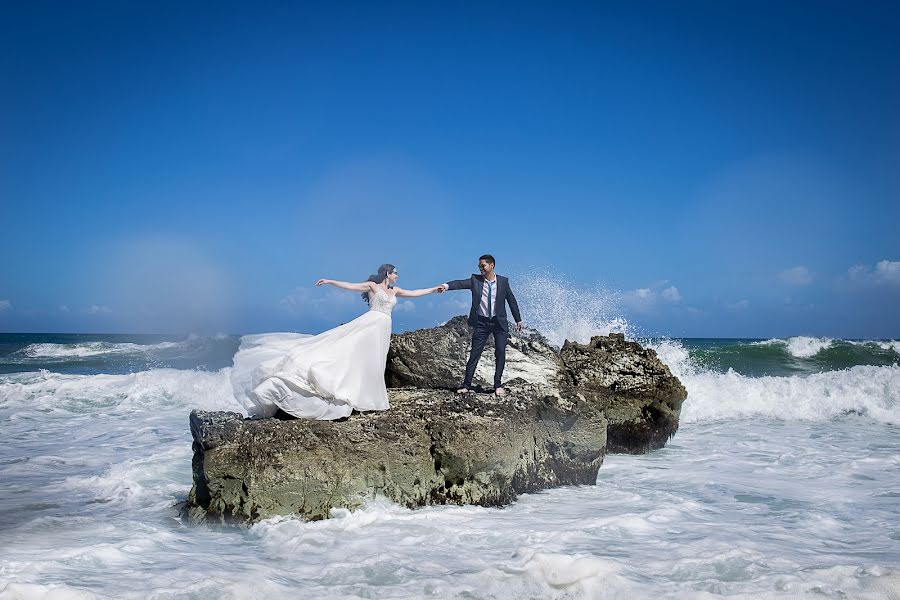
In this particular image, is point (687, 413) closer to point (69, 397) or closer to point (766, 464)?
point (766, 464)

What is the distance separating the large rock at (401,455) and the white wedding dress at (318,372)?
302 mm

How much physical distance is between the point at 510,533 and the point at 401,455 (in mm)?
1555

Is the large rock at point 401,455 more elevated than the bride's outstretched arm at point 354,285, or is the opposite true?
→ the bride's outstretched arm at point 354,285

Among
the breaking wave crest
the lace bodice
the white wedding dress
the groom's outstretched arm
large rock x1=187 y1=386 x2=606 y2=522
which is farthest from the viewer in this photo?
the breaking wave crest

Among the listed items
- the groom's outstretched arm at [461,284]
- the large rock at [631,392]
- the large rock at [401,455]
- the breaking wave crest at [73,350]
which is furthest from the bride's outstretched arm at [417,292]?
the breaking wave crest at [73,350]

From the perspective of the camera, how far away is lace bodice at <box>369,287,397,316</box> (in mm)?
9016

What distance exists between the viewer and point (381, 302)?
29.6ft

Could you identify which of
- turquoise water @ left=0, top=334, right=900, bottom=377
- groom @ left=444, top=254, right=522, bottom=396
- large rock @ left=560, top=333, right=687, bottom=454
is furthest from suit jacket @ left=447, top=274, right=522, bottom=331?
turquoise water @ left=0, top=334, right=900, bottom=377

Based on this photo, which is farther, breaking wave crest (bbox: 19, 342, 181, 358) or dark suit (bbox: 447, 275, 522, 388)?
breaking wave crest (bbox: 19, 342, 181, 358)

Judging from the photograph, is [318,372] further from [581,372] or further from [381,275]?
[581,372]

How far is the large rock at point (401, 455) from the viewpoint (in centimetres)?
676

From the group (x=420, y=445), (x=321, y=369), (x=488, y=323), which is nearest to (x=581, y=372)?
(x=488, y=323)

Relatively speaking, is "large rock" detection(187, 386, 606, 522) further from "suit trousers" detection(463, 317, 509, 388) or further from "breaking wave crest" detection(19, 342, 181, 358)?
"breaking wave crest" detection(19, 342, 181, 358)

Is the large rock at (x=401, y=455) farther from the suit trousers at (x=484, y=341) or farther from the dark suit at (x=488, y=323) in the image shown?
the dark suit at (x=488, y=323)
